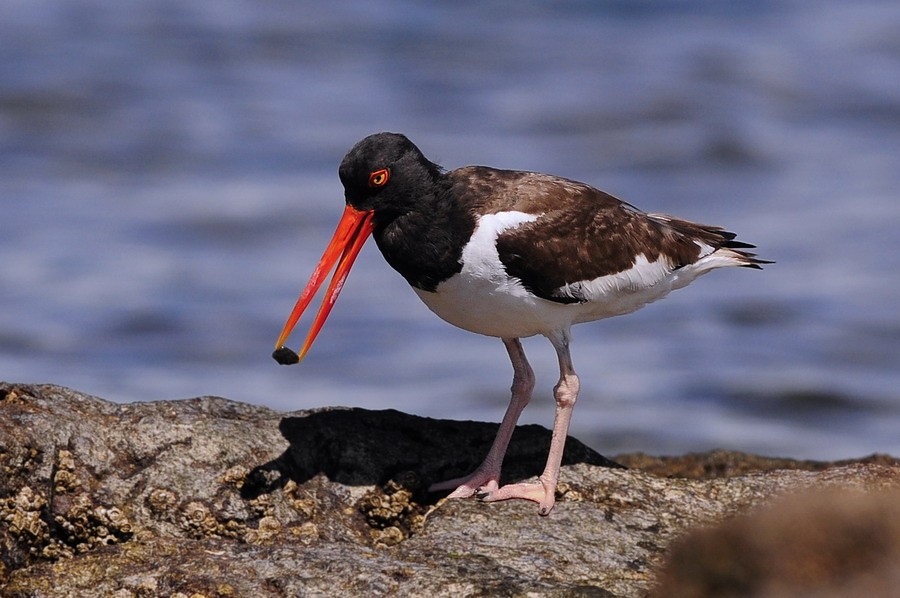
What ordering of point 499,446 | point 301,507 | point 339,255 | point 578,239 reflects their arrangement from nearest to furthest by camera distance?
point 301,507 → point 499,446 → point 339,255 → point 578,239

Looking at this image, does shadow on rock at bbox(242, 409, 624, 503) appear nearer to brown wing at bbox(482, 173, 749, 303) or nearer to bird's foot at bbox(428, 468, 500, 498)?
bird's foot at bbox(428, 468, 500, 498)

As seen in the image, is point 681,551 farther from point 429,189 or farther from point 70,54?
point 70,54

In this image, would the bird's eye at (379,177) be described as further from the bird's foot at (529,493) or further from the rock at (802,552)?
the rock at (802,552)

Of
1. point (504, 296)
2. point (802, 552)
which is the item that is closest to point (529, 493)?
point (504, 296)

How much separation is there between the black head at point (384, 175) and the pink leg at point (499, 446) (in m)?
1.00

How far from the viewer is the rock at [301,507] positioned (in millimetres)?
4621

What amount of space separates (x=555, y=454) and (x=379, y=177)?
1614mm

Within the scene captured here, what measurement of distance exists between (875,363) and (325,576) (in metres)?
11.4

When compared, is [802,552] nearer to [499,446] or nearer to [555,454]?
[555,454]

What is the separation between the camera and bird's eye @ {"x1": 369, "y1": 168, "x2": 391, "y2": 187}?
6.16 m

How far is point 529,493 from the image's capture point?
5723mm

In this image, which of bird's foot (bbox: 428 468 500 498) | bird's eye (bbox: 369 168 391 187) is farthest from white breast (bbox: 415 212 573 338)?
bird's foot (bbox: 428 468 500 498)

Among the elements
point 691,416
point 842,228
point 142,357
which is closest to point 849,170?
point 842,228

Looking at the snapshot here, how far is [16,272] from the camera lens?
15633 millimetres
